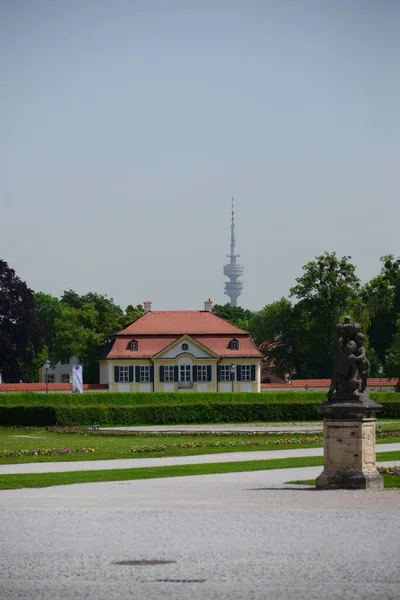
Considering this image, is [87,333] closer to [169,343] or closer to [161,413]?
[169,343]

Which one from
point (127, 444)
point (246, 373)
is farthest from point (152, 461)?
point (246, 373)

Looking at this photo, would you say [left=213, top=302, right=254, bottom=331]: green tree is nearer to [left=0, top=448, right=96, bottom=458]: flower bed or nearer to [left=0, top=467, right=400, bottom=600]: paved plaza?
[left=0, top=448, right=96, bottom=458]: flower bed

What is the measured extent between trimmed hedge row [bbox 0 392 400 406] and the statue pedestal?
39986 millimetres

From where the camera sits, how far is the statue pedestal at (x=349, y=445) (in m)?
24.3

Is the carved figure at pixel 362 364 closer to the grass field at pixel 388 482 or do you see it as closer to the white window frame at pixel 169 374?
the grass field at pixel 388 482

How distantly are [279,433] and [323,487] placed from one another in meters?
26.2

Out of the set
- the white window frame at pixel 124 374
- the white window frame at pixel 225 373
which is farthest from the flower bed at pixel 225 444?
the white window frame at pixel 124 374

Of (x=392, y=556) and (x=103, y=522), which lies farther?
(x=103, y=522)

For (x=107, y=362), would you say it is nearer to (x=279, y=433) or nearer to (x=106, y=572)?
(x=279, y=433)

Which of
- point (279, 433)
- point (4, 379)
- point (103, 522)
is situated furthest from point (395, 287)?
point (103, 522)

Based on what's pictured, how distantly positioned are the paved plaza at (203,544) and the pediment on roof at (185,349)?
85378 mm

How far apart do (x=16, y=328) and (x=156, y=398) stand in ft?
127

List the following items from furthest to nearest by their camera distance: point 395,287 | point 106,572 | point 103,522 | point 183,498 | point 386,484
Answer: point 395,287 → point 386,484 → point 183,498 → point 103,522 → point 106,572

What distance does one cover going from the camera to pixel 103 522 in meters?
18.9
